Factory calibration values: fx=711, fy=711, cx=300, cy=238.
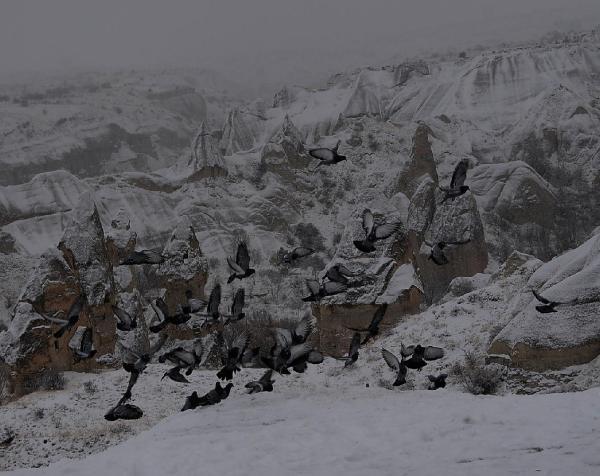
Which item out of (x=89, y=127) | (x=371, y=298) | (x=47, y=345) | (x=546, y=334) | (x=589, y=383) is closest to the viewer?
(x=589, y=383)

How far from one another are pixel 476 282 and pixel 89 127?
121 metres

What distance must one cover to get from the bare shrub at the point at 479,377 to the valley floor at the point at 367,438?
3.14 meters

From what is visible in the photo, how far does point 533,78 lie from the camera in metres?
114

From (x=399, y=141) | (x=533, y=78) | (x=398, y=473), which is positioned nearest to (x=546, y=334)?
(x=398, y=473)

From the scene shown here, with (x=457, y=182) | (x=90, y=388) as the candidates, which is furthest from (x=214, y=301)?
(x=90, y=388)

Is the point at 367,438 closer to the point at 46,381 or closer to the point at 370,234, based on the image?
the point at 370,234

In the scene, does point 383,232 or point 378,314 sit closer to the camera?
point 383,232

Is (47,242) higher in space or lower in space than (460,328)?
lower

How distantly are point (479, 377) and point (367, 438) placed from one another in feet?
25.1

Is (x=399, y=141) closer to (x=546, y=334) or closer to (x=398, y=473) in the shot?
(x=546, y=334)

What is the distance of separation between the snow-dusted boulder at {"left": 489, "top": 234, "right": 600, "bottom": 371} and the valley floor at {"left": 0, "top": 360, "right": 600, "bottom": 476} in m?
4.65

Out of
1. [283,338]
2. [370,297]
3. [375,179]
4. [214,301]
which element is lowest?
[375,179]

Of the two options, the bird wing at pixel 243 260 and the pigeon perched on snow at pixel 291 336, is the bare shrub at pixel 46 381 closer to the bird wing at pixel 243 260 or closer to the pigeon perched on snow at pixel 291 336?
the pigeon perched on snow at pixel 291 336

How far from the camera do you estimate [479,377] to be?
775 inches
